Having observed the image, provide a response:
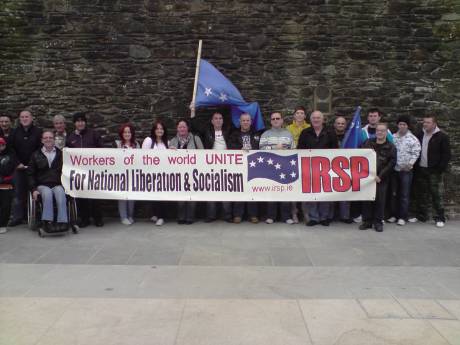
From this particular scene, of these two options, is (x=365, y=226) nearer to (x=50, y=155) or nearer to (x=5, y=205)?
(x=50, y=155)

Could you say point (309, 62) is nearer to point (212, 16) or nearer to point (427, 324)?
point (212, 16)

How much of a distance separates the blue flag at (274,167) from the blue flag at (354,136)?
1.03 meters

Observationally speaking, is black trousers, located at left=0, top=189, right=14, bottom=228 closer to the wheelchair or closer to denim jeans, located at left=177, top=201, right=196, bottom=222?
the wheelchair

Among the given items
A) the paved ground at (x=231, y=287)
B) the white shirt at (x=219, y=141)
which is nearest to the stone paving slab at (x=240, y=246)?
the paved ground at (x=231, y=287)

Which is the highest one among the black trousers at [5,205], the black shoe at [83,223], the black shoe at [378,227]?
the black trousers at [5,205]

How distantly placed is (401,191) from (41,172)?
593 centimetres

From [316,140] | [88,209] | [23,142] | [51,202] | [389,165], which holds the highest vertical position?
[23,142]

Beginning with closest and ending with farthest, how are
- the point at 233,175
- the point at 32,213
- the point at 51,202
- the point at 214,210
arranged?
the point at 51,202
the point at 32,213
the point at 233,175
the point at 214,210

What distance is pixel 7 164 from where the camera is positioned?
24.5 ft

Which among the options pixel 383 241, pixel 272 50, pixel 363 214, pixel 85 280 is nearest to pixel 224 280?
pixel 85 280

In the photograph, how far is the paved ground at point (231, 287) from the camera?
12.5 ft

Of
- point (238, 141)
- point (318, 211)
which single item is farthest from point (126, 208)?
point (318, 211)

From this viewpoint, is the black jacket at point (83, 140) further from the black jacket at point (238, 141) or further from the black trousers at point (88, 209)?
the black jacket at point (238, 141)

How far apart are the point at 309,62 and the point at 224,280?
517 centimetres
